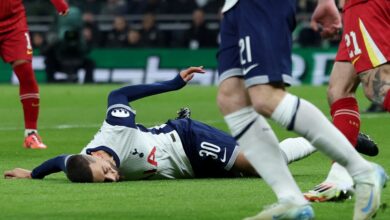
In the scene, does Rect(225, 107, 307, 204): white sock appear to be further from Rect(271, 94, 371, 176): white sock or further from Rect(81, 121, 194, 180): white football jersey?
Rect(81, 121, 194, 180): white football jersey

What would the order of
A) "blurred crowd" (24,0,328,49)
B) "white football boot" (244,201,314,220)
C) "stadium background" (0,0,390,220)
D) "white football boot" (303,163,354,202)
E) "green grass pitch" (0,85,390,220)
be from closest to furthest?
"white football boot" (244,201,314,220)
"green grass pitch" (0,85,390,220)
"stadium background" (0,0,390,220)
"white football boot" (303,163,354,202)
"blurred crowd" (24,0,328,49)

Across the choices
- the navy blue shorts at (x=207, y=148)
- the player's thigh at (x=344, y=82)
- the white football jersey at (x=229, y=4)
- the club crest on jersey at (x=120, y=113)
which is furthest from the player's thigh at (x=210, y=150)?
the white football jersey at (x=229, y=4)

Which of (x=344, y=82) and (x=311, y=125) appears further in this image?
(x=344, y=82)

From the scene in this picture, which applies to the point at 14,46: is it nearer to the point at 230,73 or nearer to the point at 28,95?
the point at 28,95

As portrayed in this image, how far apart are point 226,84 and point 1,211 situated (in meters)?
1.51

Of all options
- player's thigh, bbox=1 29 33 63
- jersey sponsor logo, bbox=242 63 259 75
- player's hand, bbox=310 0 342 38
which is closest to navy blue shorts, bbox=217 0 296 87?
jersey sponsor logo, bbox=242 63 259 75

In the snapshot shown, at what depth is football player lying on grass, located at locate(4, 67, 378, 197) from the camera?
24.8ft

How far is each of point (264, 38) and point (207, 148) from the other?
2.35 meters

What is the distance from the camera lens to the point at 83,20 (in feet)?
86.2

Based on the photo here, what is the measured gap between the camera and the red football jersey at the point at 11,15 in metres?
11.3

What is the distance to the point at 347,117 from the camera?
7242 mm

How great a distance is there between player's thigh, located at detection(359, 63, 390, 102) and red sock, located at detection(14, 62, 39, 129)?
200 inches

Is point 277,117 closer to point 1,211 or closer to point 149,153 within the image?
point 1,211

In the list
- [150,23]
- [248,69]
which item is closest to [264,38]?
[248,69]
